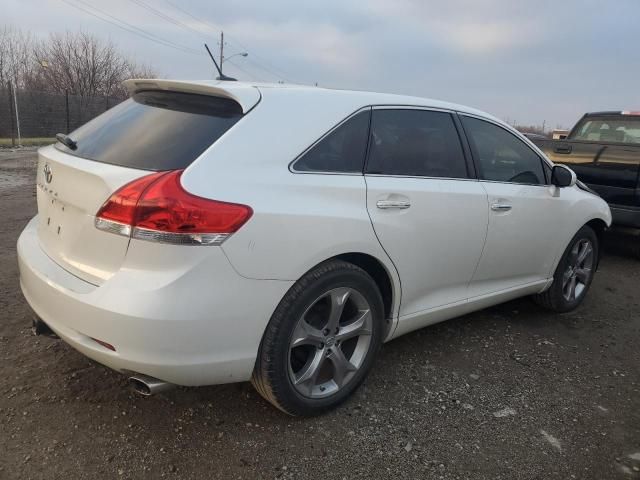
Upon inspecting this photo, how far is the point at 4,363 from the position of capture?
2.98 meters

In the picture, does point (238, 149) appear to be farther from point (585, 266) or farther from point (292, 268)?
point (585, 266)

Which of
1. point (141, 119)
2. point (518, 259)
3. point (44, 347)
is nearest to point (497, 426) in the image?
point (518, 259)

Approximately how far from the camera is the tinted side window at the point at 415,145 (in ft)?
9.37

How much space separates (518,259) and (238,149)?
2.36 m

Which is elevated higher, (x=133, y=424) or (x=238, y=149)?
(x=238, y=149)

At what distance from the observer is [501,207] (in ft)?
11.3

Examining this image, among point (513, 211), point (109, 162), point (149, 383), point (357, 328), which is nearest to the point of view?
point (149, 383)

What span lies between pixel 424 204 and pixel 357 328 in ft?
2.55

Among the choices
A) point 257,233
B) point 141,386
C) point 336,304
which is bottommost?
point 141,386

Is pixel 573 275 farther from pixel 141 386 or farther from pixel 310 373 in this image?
pixel 141 386

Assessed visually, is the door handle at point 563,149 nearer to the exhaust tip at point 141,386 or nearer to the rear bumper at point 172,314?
the rear bumper at point 172,314

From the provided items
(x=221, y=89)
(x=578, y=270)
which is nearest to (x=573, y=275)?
(x=578, y=270)

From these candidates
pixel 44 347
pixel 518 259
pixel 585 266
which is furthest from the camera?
pixel 585 266

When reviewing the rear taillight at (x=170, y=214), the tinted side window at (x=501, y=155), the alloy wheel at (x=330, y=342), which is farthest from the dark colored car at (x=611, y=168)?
the rear taillight at (x=170, y=214)
